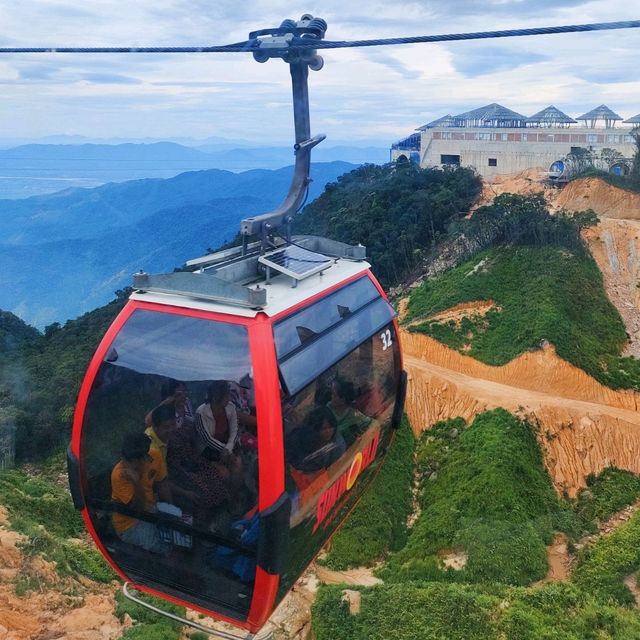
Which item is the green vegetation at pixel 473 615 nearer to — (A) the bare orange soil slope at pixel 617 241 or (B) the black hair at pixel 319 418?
(B) the black hair at pixel 319 418

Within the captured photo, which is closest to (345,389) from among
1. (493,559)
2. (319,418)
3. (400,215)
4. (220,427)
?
(319,418)

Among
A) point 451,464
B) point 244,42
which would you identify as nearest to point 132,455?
point 244,42

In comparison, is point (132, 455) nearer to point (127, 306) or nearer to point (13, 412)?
point (127, 306)

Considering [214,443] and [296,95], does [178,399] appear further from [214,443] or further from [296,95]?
[296,95]

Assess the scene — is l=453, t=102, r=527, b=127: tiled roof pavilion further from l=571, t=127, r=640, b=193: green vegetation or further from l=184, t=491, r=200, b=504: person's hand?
l=184, t=491, r=200, b=504: person's hand

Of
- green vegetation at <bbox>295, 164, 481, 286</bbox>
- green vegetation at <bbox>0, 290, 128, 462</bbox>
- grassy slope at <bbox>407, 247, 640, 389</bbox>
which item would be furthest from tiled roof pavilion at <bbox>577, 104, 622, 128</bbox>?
green vegetation at <bbox>0, 290, 128, 462</bbox>
